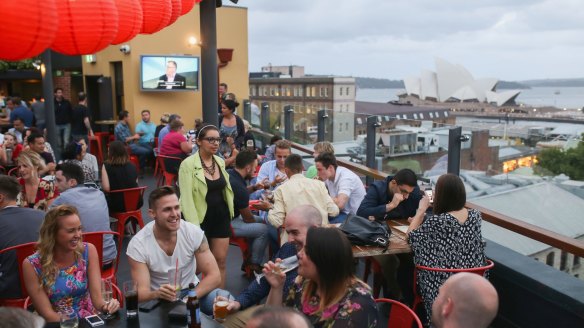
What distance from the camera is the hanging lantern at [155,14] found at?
4059 mm

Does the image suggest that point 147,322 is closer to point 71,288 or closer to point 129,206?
point 71,288

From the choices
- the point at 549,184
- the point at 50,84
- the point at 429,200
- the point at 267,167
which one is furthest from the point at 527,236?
the point at 50,84

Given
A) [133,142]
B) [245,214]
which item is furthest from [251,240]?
[133,142]

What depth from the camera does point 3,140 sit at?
698 cm

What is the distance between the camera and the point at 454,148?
15.8 feet

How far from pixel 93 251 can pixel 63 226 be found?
0.86 ft

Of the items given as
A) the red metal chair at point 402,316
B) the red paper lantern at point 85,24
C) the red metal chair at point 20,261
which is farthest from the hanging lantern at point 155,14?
the red metal chair at point 402,316

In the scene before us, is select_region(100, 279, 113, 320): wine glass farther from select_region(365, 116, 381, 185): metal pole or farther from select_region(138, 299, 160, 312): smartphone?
select_region(365, 116, 381, 185): metal pole

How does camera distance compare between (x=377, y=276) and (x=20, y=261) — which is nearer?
(x=20, y=261)

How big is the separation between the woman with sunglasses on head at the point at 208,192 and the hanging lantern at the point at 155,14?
40.9 inches

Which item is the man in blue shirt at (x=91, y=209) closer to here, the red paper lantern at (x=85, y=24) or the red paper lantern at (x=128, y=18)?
the red paper lantern at (x=85, y=24)

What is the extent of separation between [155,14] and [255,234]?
2154mm

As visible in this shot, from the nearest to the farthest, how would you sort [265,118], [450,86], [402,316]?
[402,316]
[265,118]
[450,86]

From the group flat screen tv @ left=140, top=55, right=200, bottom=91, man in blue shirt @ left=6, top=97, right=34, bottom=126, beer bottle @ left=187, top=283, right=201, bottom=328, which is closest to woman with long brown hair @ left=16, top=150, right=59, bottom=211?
beer bottle @ left=187, top=283, right=201, bottom=328
